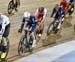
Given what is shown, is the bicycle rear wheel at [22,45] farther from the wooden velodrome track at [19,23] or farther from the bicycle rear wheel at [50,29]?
the bicycle rear wheel at [50,29]

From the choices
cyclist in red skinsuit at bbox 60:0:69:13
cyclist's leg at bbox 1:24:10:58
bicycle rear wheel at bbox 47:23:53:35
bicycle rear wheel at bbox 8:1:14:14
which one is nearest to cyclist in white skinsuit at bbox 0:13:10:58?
cyclist's leg at bbox 1:24:10:58

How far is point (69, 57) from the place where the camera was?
1.42 metres

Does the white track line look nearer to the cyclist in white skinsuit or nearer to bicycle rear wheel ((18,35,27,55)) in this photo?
bicycle rear wheel ((18,35,27,55))

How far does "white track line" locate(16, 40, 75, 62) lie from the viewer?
1385mm

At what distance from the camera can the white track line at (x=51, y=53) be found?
1385 mm

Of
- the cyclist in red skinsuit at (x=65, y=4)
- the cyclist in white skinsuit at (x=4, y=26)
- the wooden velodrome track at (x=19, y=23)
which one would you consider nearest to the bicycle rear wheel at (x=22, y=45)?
the wooden velodrome track at (x=19, y=23)

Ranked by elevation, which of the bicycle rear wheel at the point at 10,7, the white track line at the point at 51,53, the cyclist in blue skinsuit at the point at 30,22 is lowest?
the white track line at the point at 51,53

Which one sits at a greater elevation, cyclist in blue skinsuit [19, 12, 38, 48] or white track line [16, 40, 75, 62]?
cyclist in blue skinsuit [19, 12, 38, 48]

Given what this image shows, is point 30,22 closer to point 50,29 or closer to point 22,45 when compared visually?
point 22,45

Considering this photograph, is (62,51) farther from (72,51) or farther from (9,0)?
(9,0)

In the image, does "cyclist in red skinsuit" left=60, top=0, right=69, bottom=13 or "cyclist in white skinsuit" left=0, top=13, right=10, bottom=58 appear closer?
"cyclist in white skinsuit" left=0, top=13, right=10, bottom=58

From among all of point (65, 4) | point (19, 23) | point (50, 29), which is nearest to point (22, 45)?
point (19, 23)

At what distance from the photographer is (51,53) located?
1483 mm

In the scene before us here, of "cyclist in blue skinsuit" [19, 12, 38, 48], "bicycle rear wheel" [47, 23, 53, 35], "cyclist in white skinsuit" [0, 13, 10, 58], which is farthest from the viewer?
"bicycle rear wheel" [47, 23, 53, 35]
